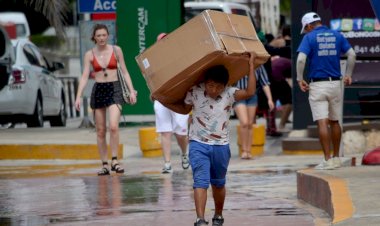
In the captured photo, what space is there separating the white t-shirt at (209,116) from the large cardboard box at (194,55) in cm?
11

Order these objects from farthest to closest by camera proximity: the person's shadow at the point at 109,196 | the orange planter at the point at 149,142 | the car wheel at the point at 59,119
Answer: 1. the car wheel at the point at 59,119
2. the orange planter at the point at 149,142
3. the person's shadow at the point at 109,196

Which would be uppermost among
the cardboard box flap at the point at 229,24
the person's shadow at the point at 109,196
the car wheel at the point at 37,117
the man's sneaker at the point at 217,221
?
the cardboard box flap at the point at 229,24

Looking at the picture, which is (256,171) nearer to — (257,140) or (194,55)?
(257,140)

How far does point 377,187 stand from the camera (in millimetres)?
11922

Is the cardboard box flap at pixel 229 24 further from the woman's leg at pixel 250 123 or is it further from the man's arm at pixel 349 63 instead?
the woman's leg at pixel 250 123

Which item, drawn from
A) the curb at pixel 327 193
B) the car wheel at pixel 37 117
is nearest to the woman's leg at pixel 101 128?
the curb at pixel 327 193

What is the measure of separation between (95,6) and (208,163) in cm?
1334

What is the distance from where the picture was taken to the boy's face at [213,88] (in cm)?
1084

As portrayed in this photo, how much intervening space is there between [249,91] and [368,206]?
1326 mm

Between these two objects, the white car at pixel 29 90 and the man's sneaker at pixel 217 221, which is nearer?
the man's sneaker at pixel 217 221

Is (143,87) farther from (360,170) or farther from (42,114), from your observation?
(360,170)

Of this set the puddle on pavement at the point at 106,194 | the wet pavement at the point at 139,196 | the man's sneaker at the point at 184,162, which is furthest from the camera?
the man's sneaker at the point at 184,162

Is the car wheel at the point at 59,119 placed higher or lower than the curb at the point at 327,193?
lower

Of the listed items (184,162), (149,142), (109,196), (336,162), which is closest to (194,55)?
(109,196)
